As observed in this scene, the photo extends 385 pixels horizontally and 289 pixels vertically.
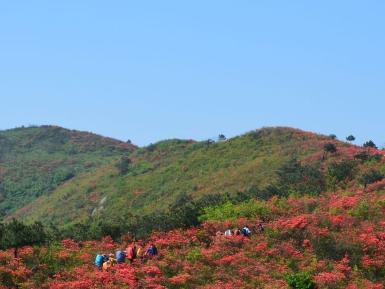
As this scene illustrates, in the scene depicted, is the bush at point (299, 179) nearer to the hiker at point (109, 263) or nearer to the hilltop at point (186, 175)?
the hilltop at point (186, 175)

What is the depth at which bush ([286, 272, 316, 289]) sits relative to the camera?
25.3 m

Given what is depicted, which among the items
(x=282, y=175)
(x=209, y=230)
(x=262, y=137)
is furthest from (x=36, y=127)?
(x=209, y=230)

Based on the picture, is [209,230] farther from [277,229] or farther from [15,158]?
[15,158]

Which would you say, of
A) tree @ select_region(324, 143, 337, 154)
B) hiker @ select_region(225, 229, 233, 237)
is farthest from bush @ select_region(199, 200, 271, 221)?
tree @ select_region(324, 143, 337, 154)

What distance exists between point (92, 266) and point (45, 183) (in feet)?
295

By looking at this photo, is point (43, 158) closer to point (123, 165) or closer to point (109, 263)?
point (123, 165)

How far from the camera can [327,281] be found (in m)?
25.9

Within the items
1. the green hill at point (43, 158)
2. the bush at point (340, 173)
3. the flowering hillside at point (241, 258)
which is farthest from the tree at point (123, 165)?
the flowering hillside at point (241, 258)

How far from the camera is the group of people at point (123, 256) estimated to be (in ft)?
92.9

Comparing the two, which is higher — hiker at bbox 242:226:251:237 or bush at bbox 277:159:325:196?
bush at bbox 277:159:325:196

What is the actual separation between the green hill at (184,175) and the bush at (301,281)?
29.3 meters

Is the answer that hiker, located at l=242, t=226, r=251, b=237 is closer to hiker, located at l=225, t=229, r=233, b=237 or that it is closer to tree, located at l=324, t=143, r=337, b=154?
hiker, located at l=225, t=229, r=233, b=237

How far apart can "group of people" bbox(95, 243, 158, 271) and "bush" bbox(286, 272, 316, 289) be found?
6.61 metres

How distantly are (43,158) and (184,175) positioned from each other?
207ft
